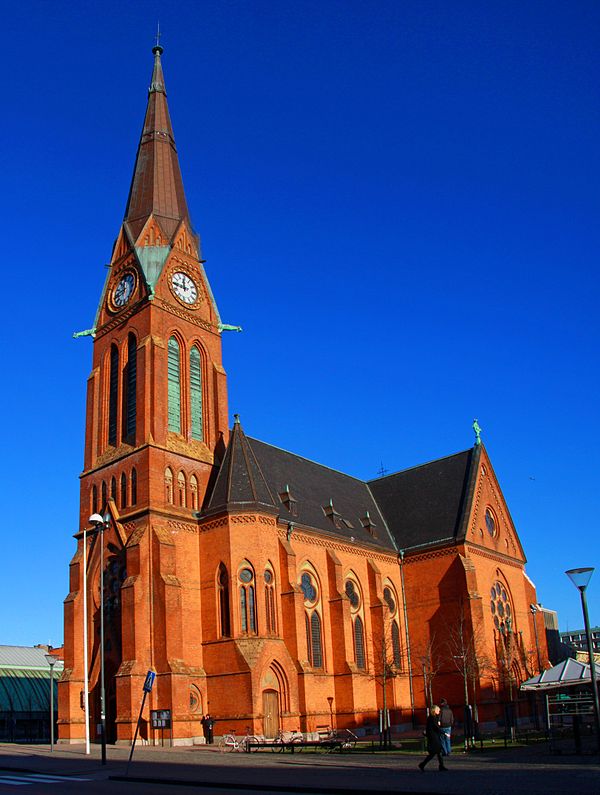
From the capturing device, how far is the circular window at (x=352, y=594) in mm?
50438

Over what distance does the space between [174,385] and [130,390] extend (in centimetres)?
263

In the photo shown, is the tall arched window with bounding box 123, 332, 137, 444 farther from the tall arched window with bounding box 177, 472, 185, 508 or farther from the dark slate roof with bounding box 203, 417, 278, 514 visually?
the dark slate roof with bounding box 203, 417, 278, 514

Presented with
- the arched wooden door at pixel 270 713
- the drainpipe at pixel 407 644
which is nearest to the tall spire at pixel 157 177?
the drainpipe at pixel 407 644

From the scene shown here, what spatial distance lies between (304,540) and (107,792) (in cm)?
2987

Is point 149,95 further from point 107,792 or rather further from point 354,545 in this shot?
point 107,792

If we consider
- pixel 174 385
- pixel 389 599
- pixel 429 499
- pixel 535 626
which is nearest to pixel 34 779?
pixel 174 385

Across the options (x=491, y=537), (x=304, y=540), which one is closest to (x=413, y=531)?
(x=491, y=537)

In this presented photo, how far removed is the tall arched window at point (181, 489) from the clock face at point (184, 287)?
468 inches

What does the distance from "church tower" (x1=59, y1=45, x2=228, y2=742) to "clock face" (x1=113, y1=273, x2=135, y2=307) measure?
10 centimetres

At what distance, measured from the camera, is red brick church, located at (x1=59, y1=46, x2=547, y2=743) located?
132 ft

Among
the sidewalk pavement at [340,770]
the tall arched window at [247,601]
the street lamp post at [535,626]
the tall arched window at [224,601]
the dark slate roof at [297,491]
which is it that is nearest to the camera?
the sidewalk pavement at [340,770]

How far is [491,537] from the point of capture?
56500 mm

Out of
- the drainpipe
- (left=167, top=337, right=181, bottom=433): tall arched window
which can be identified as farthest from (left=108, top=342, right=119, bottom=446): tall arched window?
the drainpipe

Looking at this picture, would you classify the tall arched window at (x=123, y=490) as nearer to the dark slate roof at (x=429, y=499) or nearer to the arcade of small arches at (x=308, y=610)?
the arcade of small arches at (x=308, y=610)
